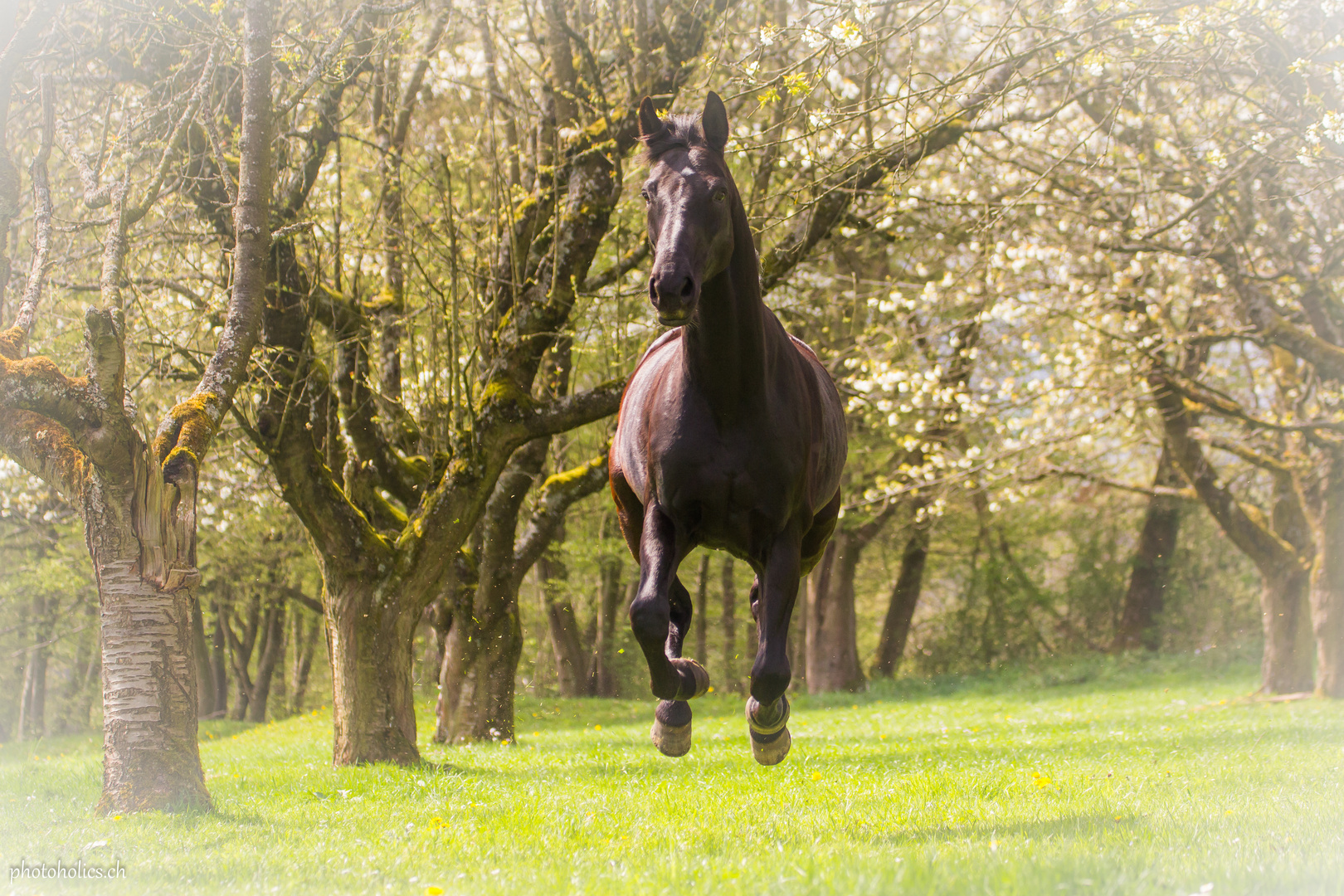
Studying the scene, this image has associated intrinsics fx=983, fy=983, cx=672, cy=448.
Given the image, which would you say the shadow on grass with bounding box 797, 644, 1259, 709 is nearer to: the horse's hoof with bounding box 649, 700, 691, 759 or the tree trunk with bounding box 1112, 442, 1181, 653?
the tree trunk with bounding box 1112, 442, 1181, 653

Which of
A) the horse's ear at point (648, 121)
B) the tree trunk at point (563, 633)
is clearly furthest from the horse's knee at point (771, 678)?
the tree trunk at point (563, 633)

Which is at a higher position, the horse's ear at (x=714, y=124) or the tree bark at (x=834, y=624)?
the horse's ear at (x=714, y=124)

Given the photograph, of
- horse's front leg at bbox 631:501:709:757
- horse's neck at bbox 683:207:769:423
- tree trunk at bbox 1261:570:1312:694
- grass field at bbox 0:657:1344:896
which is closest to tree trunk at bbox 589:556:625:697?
grass field at bbox 0:657:1344:896

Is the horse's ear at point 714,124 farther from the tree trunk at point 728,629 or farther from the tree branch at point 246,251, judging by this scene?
the tree trunk at point 728,629

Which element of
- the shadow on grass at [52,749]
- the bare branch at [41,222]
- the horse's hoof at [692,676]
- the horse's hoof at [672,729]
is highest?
the bare branch at [41,222]

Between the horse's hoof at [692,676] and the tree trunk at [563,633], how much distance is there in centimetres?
1793

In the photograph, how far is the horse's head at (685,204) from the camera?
146 inches

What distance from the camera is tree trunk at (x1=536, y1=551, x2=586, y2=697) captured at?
23328 mm

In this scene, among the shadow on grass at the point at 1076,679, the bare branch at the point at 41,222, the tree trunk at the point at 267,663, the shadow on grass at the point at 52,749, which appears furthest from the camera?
the tree trunk at the point at 267,663

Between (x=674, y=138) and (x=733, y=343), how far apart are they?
98 cm

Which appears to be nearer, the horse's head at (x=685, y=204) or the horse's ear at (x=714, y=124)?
the horse's head at (x=685, y=204)

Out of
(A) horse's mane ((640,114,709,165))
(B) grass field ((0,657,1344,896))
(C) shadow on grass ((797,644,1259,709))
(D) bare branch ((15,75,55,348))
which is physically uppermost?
(D) bare branch ((15,75,55,348))

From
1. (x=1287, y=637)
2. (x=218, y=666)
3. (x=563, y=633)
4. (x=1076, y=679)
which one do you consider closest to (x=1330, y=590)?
(x=1287, y=637)

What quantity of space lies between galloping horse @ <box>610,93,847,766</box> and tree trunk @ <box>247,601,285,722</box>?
25444 millimetres
